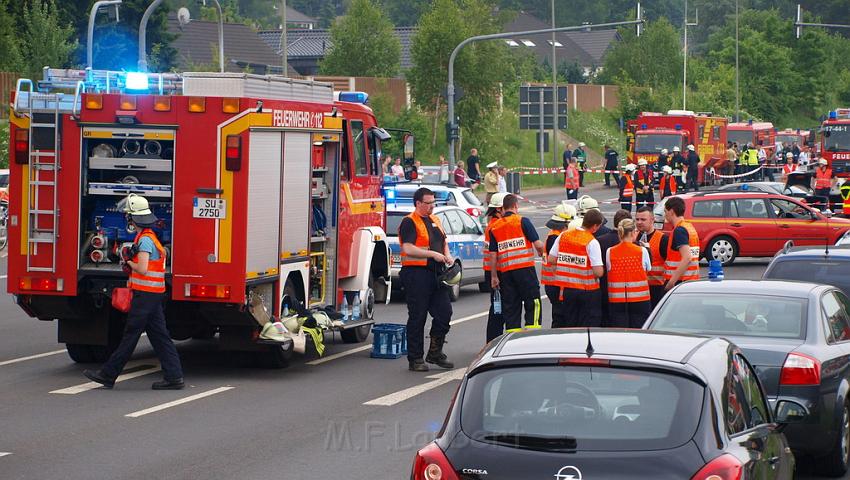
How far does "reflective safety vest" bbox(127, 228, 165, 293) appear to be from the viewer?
1230cm

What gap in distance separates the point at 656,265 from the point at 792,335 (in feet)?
13.4

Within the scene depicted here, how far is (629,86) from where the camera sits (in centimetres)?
7781

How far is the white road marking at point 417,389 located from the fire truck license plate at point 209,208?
2262mm

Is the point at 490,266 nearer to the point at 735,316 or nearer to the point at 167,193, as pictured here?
the point at 167,193

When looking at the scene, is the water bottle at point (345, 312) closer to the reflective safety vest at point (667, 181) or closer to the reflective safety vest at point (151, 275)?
the reflective safety vest at point (151, 275)

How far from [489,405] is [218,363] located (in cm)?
908

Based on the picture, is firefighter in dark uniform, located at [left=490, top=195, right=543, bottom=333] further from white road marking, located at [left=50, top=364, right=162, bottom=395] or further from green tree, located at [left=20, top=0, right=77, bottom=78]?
green tree, located at [left=20, top=0, right=77, bottom=78]

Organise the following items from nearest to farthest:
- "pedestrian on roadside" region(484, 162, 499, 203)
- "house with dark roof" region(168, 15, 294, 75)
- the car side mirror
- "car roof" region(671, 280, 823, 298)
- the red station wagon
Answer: the car side mirror < "car roof" region(671, 280, 823, 298) < the red station wagon < "pedestrian on roadside" region(484, 162, 499, 203) < "house with dark roof" region(168, 15, 294, 75)

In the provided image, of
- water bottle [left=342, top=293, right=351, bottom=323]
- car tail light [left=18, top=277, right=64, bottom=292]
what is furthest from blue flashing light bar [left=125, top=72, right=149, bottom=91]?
water bottle [left=342, top=293, right=351, bottom=323]

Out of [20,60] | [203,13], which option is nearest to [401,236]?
[20,60]

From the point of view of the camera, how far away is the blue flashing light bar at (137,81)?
1316cm

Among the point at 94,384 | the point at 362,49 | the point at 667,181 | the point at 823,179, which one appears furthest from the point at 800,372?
the point at 362,49

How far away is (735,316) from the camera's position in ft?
31.7

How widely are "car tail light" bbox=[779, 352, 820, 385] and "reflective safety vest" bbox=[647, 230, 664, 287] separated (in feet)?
14.6
